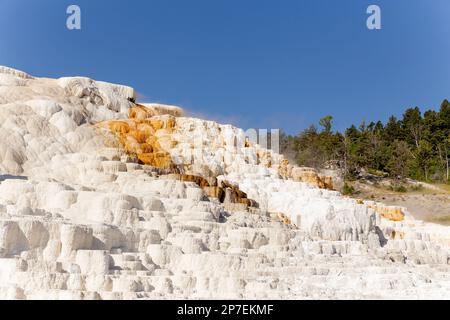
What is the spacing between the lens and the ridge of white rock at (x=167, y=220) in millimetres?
12062

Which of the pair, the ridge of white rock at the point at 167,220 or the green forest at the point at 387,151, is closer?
the ridge of white rock at the point at 167,220

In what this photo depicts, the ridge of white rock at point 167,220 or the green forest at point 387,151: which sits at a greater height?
the green forest at point 387,151

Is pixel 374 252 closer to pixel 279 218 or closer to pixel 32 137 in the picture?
pixel 279 218

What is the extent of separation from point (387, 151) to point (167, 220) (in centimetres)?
3191

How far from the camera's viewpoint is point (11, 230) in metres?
11.9

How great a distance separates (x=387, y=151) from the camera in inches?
A: 1750

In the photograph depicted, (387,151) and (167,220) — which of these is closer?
(167,220)

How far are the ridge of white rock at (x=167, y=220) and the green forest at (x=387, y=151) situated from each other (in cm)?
1785

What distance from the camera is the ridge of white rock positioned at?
12062mm

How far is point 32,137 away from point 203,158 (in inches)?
232

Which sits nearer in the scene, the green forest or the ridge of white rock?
the ridge of white rock

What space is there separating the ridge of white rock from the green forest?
17.9 meters
